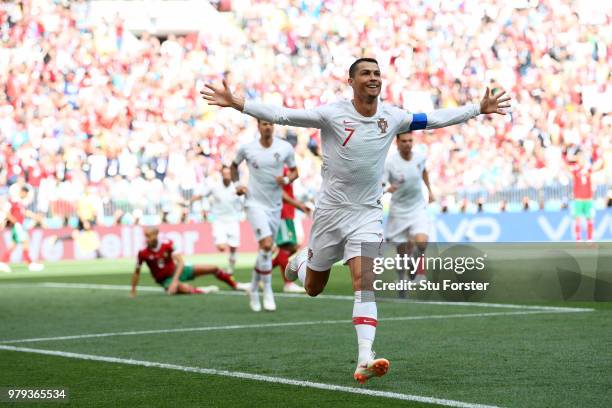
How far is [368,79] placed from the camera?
7.87m

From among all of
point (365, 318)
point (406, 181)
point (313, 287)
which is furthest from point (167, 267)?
point (365, 318)

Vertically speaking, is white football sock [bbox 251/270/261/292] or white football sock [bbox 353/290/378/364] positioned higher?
white football sock [bbox 353/290/378/364]

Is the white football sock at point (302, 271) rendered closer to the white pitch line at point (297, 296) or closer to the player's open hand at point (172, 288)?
the white pitch line at point (297, 296)

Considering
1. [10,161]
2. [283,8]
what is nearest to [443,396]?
[10,161]

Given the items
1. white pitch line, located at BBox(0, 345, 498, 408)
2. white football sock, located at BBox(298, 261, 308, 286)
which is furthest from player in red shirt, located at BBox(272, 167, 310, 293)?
white football sock, located at BBox(298, 261, 308, 286)

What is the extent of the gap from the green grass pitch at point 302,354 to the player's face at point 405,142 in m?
2.26

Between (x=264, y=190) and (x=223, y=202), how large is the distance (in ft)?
30.4

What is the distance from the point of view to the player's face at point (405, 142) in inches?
596

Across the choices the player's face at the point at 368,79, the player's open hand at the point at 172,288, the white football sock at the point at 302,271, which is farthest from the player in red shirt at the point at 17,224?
the player's face at the point at 368,79

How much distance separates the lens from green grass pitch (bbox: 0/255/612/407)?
23.1ft

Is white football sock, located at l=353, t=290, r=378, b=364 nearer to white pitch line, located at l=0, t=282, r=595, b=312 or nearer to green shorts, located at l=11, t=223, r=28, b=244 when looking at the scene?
white pitch line, located at l=0, t=282, r=595, b=312

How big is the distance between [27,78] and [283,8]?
1017 centimetres

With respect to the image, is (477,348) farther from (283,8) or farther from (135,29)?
(135,29)

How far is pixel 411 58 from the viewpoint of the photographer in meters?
37.3
